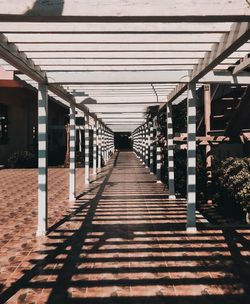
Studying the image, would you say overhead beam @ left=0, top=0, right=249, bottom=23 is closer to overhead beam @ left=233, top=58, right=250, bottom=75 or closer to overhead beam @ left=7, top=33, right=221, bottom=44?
overhead beam @ left=7, top=33, right=221, bottom=44

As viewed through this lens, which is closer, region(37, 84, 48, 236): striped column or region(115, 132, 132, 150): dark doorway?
region(37, 84, 48, 236): striped column

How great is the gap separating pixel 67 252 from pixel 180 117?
29.8ft

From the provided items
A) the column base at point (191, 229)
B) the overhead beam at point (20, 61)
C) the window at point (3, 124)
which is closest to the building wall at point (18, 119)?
the window at point (3, 124)

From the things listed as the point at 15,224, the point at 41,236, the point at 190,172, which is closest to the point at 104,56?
the point at 190,172

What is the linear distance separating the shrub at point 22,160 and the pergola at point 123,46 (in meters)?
13.5

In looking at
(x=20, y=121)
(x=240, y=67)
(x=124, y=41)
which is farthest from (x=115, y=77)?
(x=20, y=121)

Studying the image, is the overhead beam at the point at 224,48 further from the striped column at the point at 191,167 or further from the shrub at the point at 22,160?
the shrub at the point at 22,160

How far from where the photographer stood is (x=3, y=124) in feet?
75.8

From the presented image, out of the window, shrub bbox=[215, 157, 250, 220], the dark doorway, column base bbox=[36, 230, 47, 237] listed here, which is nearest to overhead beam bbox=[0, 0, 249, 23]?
column base bbox=[36, 230, 47, 237]

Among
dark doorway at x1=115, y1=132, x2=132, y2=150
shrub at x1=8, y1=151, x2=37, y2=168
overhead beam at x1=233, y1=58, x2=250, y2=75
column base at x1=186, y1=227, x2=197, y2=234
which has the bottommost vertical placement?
column base at x1=186, y1=227, x2=197, y2=234

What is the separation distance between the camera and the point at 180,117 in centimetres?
1401

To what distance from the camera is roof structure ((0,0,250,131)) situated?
3.29m

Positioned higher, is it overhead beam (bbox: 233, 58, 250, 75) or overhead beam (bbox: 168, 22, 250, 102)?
overhead beam (bbox: 233, 58, 250, 75)

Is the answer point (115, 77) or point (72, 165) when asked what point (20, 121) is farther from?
point (115, 77)
